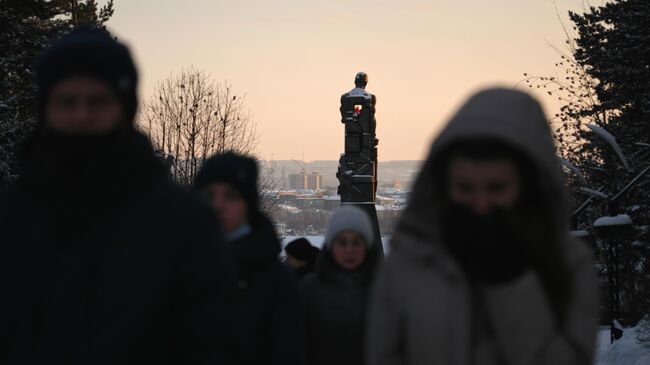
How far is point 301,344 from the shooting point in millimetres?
3719

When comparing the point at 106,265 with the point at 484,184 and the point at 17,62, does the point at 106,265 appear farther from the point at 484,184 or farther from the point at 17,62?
the point at 17,62

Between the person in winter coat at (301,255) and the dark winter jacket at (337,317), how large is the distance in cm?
137

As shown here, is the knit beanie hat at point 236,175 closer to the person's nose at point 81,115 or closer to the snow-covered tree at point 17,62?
the person's nose at point 81,115

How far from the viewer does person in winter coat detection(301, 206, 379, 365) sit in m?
→ 4.89

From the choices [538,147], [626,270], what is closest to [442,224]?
[538,147]

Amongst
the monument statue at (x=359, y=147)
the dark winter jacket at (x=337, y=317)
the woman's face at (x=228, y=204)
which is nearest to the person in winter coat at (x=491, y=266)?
the woman's face at (x=228, y=204)

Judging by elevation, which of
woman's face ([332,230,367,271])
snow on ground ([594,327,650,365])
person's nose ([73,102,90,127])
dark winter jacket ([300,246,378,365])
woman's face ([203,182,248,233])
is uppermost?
person's nose ([73,102,90,127])

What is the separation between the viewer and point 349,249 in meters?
5.04

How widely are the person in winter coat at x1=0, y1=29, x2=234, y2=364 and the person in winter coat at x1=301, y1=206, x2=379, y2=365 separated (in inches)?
107

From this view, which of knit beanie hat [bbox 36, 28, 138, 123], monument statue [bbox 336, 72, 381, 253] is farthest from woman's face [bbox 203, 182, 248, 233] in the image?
monument statue [bbox 336, 72, 381, 253]

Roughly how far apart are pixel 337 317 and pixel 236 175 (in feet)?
4.25

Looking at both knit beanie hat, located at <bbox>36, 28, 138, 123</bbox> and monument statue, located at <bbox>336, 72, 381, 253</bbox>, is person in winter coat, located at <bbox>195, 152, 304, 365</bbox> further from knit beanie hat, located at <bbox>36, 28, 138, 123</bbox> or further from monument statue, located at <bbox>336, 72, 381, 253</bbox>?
monument statue, located at <bbox>336, 72, 381, 253</bbox>

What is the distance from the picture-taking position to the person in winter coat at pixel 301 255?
6443 millimetres

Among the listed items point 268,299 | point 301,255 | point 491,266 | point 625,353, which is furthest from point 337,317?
point 625,353
